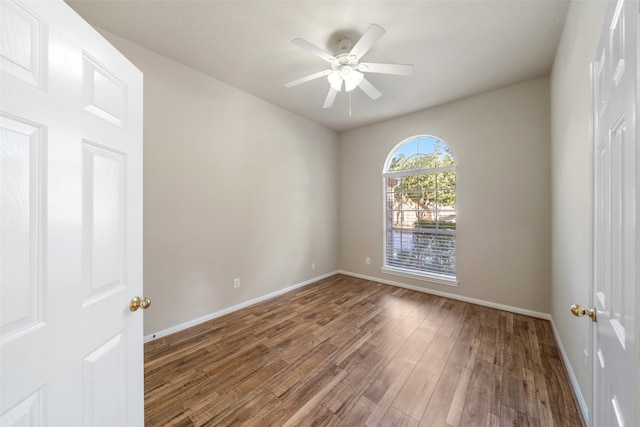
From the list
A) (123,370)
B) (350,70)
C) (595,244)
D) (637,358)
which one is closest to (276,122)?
(350,70)

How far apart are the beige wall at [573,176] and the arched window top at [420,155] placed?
122cm

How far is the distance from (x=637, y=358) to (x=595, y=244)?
0.71 meters

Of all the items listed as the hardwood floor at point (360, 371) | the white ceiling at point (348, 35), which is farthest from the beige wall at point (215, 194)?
the hardwood floor at point (360, 371)

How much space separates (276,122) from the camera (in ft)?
11.3

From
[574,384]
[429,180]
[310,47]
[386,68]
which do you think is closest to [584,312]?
[574,384]

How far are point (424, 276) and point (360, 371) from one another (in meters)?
2.17

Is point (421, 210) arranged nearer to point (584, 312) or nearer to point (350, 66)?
point (350, 66)

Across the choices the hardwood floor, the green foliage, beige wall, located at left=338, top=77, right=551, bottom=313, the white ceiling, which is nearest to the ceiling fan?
the white ceiling

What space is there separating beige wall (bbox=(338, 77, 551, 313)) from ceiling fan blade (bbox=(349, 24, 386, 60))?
2.13 m

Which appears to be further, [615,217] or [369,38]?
[369,38]

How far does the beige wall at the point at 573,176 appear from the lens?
1423mm

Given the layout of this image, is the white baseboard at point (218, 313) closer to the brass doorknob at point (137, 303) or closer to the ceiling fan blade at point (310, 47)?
the brass doorknob at point (137, 303)

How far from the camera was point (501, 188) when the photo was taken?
9.61 feet

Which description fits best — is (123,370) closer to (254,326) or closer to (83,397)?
(83,397)
